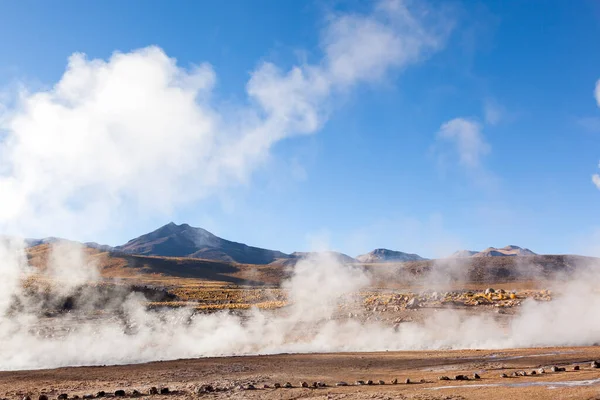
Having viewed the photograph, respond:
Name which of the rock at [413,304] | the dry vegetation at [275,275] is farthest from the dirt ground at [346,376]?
the dry vegetation at [275,275]

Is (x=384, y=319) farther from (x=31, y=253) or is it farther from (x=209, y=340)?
(x=31, y=253)

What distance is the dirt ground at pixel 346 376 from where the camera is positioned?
47.9ft

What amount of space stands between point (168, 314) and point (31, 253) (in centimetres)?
10734

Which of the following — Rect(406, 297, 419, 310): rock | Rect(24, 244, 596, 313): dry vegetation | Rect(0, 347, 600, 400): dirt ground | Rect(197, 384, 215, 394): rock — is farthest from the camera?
Rect(24, 244, 596, 313): dry vegetation

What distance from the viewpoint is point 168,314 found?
40.4 m

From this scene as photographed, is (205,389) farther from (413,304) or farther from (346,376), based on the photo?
(413,304)

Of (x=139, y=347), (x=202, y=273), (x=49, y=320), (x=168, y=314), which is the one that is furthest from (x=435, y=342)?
(x=202, y=273)

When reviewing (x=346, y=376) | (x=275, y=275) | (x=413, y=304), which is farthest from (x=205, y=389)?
(x=275, y=275)

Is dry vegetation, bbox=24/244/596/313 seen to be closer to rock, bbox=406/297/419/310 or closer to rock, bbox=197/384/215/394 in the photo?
rock, bbox=406/297/419/310

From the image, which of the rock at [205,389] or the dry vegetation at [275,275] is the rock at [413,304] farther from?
the dry vegetation at [275,275]

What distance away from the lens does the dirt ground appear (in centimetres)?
1461

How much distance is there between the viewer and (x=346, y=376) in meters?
19.1

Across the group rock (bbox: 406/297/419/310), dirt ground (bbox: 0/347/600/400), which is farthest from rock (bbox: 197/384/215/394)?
rock (bbox: 406/297/419/310)

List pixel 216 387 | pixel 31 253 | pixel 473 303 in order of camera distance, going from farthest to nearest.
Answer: pixel 31 253
pixel 473 303
pixel 216 387
